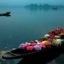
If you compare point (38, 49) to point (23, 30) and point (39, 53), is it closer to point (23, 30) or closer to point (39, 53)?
point (39, 53)

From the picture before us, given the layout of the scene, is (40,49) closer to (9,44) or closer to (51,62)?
(51,62)

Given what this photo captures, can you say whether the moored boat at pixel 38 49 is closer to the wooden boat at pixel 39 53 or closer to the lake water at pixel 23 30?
the wooden boat at pixel 39 53

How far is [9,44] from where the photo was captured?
7047mm

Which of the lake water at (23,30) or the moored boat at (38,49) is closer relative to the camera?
the moored boat at (38,49)

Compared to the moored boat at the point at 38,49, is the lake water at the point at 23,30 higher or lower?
higher

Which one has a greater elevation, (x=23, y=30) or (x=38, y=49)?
(x=23, y=30)

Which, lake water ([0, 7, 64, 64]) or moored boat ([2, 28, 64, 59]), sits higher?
lake water ([0, 7, 64, 64])

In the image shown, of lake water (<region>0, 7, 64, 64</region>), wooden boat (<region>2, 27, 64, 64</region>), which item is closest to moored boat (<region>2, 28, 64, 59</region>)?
wooden boat (<region>2, 27, 64, 64</region>)

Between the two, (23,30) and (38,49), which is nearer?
(38,49)

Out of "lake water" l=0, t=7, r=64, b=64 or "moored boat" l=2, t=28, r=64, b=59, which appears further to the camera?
"lake water" l=0, t=7, r=64, b=64

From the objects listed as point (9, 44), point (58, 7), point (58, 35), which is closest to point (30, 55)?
point (58, 35)

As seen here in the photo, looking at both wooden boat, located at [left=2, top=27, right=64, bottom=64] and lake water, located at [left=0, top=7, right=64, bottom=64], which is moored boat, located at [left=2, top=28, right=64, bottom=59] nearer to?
wooden boat, located at [left=2, top=27, right=64, bottom=64]

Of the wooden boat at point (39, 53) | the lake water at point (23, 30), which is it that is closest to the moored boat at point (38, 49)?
the wooden boat at point (39, 53)

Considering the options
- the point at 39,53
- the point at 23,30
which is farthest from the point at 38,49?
the point at 23,30
